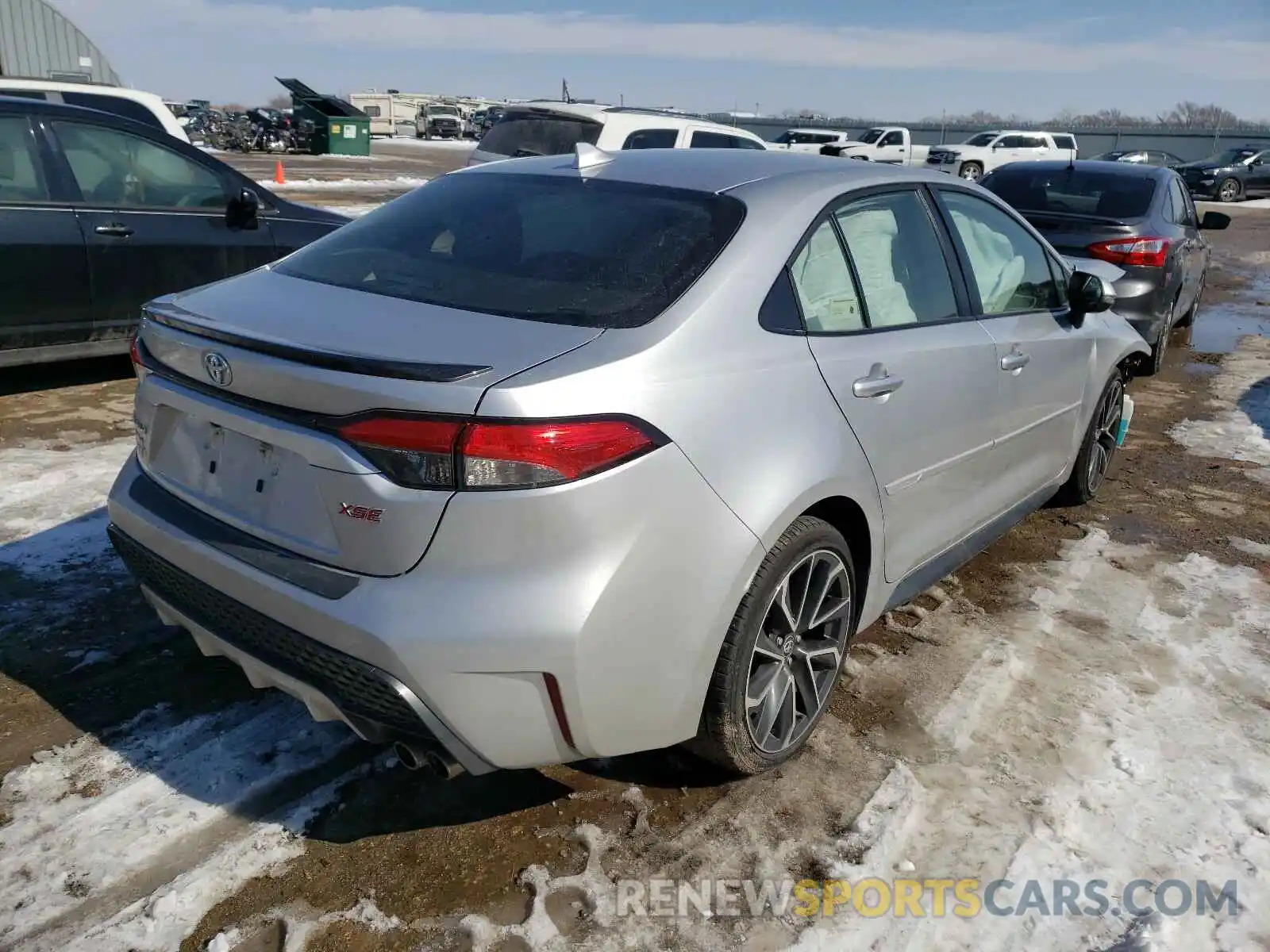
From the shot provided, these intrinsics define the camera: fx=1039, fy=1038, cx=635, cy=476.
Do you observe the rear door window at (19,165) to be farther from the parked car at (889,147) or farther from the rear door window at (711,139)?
the parked car at (889,147)

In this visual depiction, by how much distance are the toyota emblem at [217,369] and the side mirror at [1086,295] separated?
342 cm

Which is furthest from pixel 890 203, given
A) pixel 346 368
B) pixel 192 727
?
pixel 192 727

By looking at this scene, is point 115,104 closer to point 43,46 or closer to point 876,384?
point 876,384

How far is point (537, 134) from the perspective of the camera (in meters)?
11.0

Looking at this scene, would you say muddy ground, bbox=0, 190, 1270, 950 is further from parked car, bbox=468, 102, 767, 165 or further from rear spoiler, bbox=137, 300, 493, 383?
parked car, bbox=468, 102, 767, 165

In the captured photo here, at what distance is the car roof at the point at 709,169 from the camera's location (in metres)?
3.16

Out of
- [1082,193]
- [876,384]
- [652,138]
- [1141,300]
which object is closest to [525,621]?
[876,384]

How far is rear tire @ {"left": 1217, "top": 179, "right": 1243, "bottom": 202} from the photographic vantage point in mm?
30484

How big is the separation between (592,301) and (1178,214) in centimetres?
791

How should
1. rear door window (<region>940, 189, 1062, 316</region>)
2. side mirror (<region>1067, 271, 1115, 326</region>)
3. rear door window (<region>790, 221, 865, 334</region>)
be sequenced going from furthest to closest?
side mirror (<region>1067, 271, 1115, 326</region>), rear door window (<region>940, 189, 1062, 316</region>), rear door window (<region>790, 221, 865, 334</region>)

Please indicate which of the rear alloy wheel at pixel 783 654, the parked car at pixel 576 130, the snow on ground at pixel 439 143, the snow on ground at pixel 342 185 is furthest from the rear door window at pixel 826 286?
the snow on ground at pixel 439 143

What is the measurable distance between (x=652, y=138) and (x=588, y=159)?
798cm

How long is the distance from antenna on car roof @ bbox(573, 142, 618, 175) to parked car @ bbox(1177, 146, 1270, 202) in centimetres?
3157

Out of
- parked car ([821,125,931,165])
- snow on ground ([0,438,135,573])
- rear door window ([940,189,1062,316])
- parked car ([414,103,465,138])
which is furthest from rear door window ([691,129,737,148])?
parked car ([414,103,465,138])
